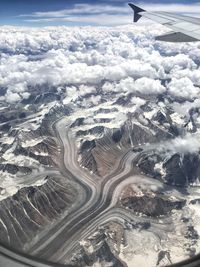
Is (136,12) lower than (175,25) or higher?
higher

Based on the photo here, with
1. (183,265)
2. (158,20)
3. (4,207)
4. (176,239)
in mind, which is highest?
(158,20)

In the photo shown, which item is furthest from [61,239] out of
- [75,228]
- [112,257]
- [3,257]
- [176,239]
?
[3,257]

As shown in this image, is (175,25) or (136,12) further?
(136,12)

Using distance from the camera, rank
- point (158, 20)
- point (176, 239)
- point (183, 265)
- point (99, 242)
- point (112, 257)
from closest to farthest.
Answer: point (183, 265)
point (158, 20)
point (112, 257)
point (99, 242)
point (176, 239)

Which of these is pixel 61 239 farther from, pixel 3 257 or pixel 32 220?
pixel 3 257

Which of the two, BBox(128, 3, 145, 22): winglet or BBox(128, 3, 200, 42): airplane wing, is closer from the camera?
BBox(128, 3, 200, 42): airplane wing

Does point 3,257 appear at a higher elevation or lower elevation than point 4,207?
higher

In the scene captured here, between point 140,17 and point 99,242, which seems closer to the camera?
point 140,17

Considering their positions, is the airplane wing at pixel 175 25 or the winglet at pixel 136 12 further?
the winglet at pixel 136 12
